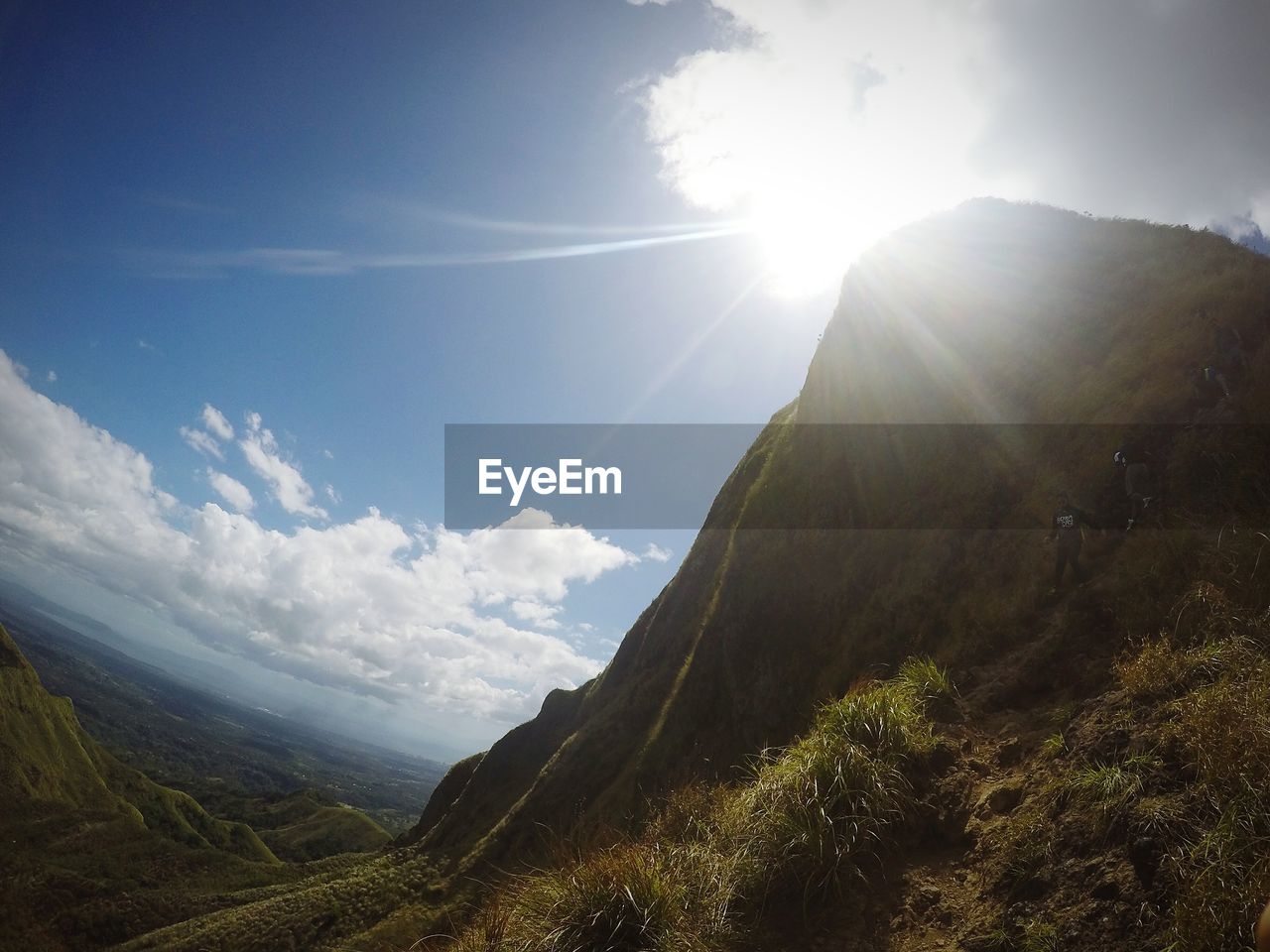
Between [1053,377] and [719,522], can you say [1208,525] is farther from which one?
[719,522]

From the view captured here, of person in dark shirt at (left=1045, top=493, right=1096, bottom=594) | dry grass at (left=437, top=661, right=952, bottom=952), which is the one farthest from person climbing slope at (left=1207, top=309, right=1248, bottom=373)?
dry grass at (left=437, top=661, right=952, bottom=952)

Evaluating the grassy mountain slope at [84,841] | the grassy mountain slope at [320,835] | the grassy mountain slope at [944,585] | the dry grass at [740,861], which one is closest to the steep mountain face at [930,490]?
the grassy mountain slope at [944,585]

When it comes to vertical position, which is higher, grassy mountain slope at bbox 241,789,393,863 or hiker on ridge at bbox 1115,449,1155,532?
hiker on ridge at bbox 1115,449,1155,532

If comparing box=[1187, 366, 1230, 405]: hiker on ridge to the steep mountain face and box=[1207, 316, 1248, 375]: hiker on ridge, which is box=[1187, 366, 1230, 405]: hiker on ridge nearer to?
box=[1207, 316, 1248, 375]: hiker on ridge

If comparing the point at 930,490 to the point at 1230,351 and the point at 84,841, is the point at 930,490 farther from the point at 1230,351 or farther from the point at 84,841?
the point at 84,841

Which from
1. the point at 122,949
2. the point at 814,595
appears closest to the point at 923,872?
the point at 814,595

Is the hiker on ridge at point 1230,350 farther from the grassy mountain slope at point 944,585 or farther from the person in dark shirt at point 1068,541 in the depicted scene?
the person in dark shirt at point 1068,541
